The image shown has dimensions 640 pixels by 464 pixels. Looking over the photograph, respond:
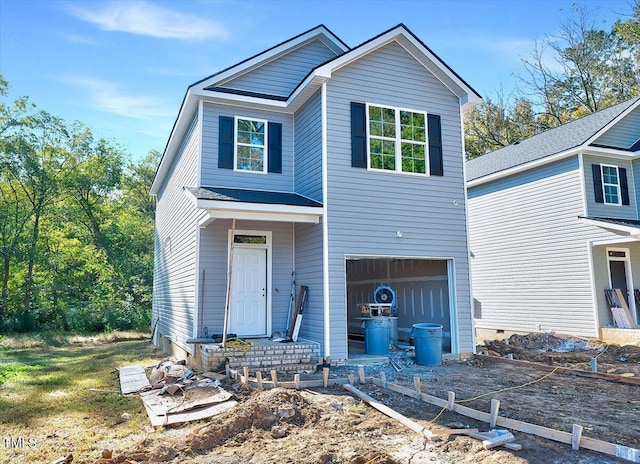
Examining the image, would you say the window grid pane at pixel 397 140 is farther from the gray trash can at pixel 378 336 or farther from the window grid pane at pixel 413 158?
the gray trash can at pixel 378 336

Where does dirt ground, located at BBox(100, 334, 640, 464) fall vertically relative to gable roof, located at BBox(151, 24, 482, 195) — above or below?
below

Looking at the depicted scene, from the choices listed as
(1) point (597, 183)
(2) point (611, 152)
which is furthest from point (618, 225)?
(2) point (611, 152)

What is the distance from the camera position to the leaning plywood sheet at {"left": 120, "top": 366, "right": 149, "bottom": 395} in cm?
792

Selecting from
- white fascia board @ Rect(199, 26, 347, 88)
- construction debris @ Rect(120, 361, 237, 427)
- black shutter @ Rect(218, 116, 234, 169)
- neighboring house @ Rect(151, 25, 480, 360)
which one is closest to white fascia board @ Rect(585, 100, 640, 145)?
neighboring house @ Rect(151, 25, 480, 360)

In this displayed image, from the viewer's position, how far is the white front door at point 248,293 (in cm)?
994

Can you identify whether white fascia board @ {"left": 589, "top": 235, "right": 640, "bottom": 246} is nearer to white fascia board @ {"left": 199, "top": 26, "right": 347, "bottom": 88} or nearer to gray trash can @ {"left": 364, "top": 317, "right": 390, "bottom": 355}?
gray trash can @ {"left": 364, "top": 317, "right": 390, "bottom": 355}

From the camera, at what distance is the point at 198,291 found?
9570 millimetres

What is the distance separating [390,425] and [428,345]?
442 cm

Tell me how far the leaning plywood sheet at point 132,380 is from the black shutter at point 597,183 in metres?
14.0

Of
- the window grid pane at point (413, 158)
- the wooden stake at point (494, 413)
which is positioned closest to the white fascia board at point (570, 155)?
the window grid pane at point (413, 158)

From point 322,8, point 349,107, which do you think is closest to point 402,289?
point 349,107

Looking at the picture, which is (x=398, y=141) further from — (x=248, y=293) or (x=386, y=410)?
(x=386, y=410)

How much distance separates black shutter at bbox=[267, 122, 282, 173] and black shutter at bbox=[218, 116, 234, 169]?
3.14 feet

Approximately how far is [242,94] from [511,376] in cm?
833
